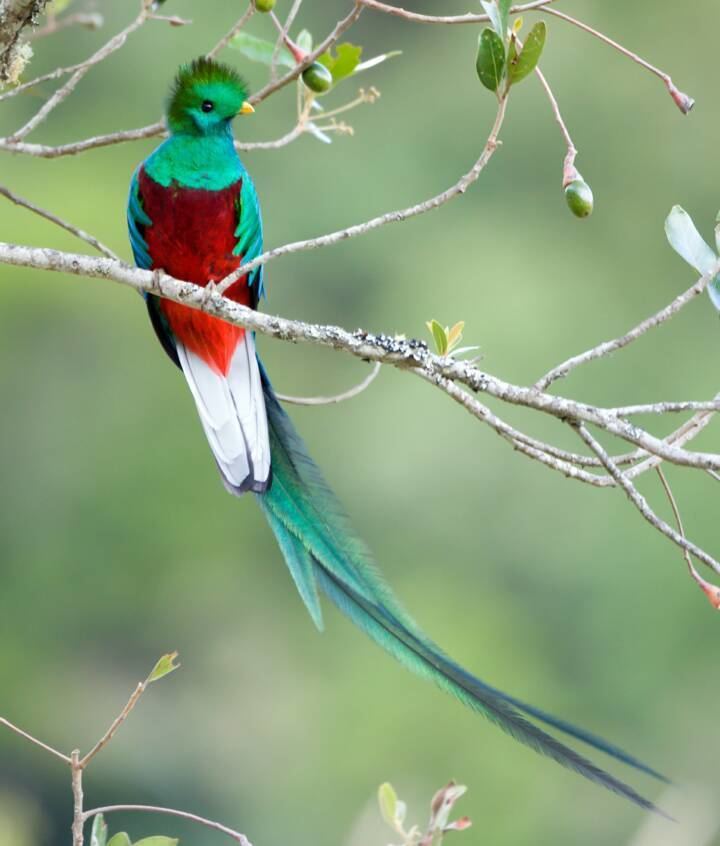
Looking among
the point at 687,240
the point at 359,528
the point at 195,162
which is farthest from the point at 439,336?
the point at 359,528

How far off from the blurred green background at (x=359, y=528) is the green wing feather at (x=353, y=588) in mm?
5172

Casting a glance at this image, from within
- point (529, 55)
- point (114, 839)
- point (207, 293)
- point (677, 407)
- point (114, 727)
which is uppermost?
point (529, 55)

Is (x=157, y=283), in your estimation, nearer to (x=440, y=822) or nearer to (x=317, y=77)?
(x=317, y=77)

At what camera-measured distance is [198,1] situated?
30.9 ft

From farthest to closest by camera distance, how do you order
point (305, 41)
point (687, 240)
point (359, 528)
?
1. point (359, 528)
2. point (305, 41)
3. point (687, 240)

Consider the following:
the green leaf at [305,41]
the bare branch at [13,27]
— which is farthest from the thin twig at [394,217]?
the green leaf at [305,41]

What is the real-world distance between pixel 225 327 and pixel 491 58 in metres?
0.81

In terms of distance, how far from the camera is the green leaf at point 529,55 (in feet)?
4.64

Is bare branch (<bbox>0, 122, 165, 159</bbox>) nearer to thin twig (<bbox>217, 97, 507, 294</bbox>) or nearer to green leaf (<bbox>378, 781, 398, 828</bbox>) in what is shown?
thin twig (<bbox>217, 97, 507, 294</bbox>)

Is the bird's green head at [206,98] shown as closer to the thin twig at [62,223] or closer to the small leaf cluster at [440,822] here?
the thin twig at [62,223]

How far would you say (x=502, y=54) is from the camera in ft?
4.74

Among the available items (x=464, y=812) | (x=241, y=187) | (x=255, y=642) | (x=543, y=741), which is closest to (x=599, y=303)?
(x=255, y=642)

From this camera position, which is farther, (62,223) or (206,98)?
(206,98)

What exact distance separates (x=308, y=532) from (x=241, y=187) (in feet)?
1.84
